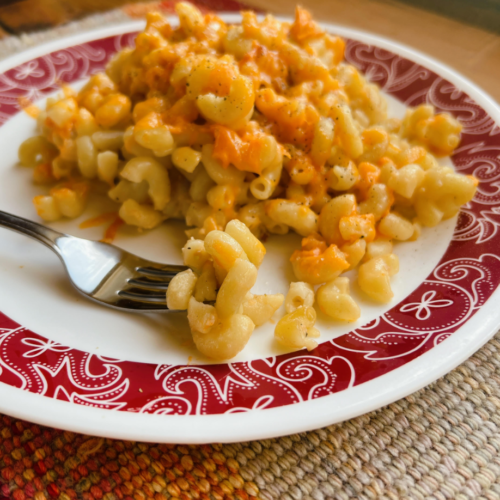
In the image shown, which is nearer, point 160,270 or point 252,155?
point 160,270

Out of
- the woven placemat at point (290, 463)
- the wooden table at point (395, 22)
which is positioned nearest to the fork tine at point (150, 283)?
the woven placemat at point (290, 463)

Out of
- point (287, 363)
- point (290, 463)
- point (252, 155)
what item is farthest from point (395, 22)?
point (290, 463)

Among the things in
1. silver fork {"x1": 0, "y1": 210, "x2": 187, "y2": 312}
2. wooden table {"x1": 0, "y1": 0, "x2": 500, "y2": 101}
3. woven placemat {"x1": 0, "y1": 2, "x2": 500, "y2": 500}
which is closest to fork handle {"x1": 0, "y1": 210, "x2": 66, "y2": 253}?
silver fork {"x1": 0, "y1": 210, "x2": 187, "y2": 312}

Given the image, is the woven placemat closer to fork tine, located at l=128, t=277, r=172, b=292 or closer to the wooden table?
fork tine, located at l=128, t=277, r=172, b=292

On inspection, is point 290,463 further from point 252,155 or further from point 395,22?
point 395,22

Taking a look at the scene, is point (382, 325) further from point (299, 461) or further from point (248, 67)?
point (248, 67)

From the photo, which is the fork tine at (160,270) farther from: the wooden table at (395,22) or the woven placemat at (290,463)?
the wooden table at (395,22)

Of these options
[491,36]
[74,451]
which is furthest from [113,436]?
[491,36]
